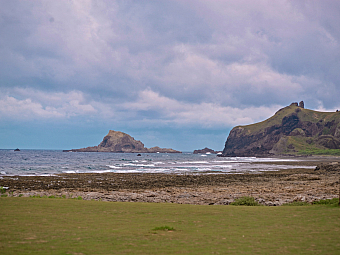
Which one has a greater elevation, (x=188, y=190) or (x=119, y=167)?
(x=119, y=167)

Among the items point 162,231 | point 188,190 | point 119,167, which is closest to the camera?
point 162,231

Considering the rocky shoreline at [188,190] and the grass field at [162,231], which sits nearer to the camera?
the grass field at [162,231]

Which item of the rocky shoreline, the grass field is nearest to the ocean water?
the rocky shoreline

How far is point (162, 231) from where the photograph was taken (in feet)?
30.9

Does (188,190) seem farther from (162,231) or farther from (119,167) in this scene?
(119,167)

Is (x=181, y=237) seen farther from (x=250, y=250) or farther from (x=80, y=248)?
(x=80, y=248)

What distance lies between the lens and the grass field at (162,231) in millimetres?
7051

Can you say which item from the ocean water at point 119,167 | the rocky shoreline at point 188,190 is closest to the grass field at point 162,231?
the rocky shoreline at point 188,190

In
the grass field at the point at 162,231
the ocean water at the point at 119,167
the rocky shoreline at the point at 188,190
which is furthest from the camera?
the ocean water at the point at 119,167

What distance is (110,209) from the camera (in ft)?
45.4

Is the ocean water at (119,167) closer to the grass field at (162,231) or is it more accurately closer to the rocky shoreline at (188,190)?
the rocky shoreline at (188,190)

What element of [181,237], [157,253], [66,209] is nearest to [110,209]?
[66,209]

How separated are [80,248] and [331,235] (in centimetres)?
711

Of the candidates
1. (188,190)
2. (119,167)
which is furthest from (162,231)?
(119,167)
